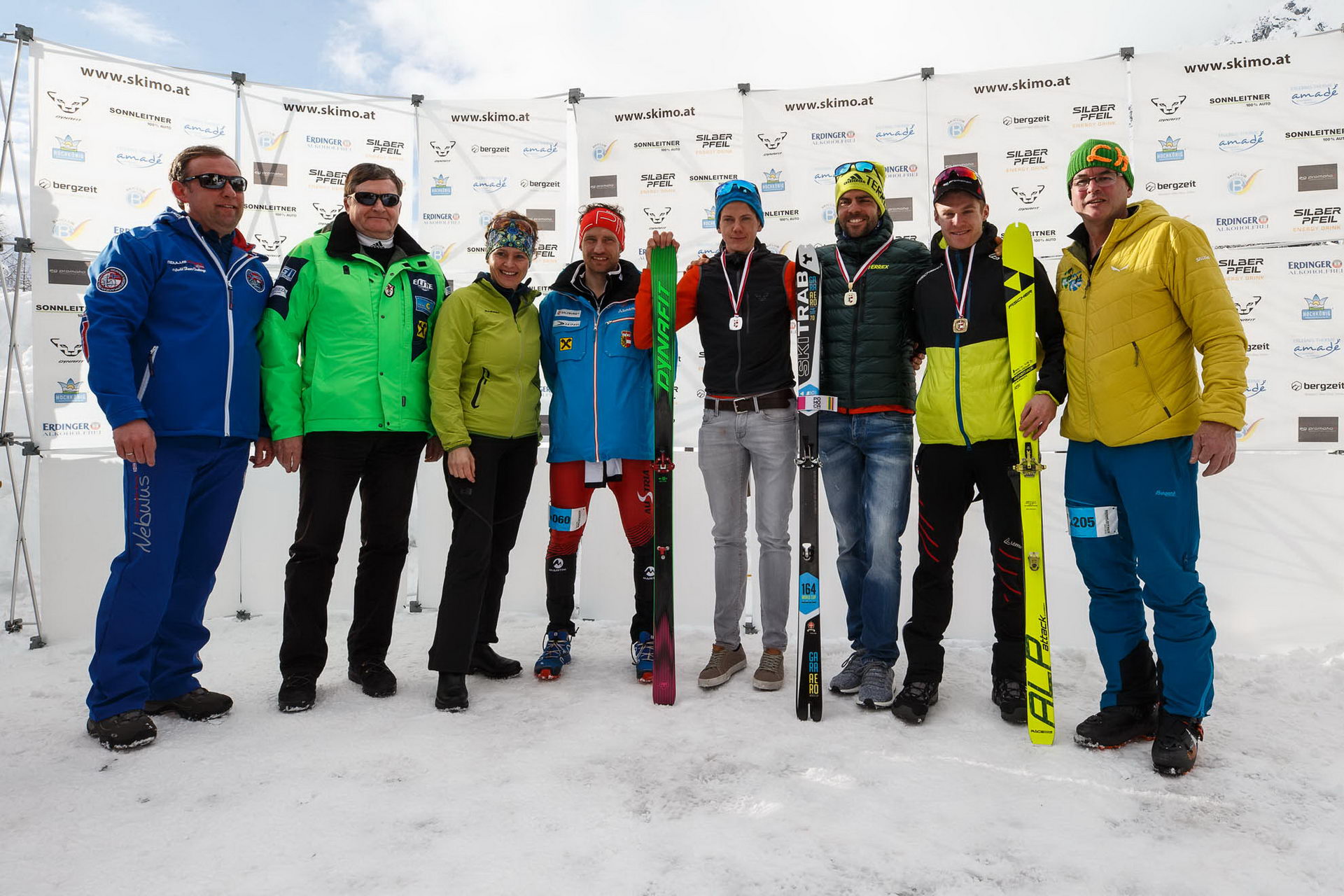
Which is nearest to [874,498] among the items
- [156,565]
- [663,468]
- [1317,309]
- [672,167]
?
[663,468]

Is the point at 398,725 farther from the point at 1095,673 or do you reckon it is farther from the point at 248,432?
the point at 1095,673

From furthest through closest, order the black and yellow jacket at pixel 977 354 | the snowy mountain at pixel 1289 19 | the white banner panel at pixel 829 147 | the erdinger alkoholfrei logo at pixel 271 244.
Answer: the snowy mountain at pixel 1289 19
the erdinger alkoholfrei logo at pixel 271 244
the white banner panel at pixel 829 147
the black and yellow jacket at pixel 977 354

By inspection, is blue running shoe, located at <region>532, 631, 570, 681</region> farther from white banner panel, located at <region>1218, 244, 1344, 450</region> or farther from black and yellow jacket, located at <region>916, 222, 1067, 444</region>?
white banner panel, located at <region>1218, 244, 1344, 450</region>

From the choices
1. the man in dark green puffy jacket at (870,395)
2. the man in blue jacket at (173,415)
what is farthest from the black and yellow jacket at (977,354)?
the man in blue jacket at (173,415)

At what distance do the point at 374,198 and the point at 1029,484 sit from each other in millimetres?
2915

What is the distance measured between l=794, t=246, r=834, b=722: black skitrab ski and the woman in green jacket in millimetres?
1230

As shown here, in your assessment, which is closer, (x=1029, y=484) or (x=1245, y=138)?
(x=1029, y=484)

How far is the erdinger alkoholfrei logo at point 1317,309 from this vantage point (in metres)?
4.13

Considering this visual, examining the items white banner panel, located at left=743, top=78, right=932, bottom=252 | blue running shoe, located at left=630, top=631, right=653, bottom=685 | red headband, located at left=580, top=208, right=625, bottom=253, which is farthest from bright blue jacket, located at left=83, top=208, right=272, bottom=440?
white banner panel, located at left=743, top=78, right=932, bottom=252

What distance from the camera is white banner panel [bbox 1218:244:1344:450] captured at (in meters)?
4.13

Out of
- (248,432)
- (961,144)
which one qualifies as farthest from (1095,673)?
(248,432)

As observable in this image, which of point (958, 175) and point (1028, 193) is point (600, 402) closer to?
point (958, 175)

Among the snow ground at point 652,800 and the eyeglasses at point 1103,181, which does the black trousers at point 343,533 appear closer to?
the snow ground at point 652,800

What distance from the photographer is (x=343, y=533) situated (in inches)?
121
